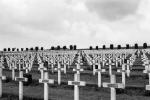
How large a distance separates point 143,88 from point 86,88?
107 inches

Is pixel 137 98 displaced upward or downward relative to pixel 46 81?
downward

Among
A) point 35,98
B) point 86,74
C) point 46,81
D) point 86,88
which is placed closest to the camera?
point 46,81

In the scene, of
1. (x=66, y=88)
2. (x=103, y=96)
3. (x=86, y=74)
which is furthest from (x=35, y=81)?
(x=103, y=96)

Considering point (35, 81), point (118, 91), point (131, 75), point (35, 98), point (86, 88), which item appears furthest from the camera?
point (131, 75)

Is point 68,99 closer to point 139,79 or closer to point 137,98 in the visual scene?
point 137,98

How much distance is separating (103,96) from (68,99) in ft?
5.55

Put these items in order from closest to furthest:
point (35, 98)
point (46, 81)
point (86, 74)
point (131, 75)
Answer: point (46, 81), point (35, 98), point (131, 75), point (86, 74)

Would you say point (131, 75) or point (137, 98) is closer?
point (137, 98)

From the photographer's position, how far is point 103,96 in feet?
46.9

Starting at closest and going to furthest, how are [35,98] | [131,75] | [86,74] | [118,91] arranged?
[35,98], [118,91], [131,75], [86,74]

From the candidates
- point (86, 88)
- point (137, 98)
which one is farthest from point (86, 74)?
point (137, 98)

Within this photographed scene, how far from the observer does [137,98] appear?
1405 centimetres

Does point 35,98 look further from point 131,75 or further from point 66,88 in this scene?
point 131,75

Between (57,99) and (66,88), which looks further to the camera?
(66,88)
